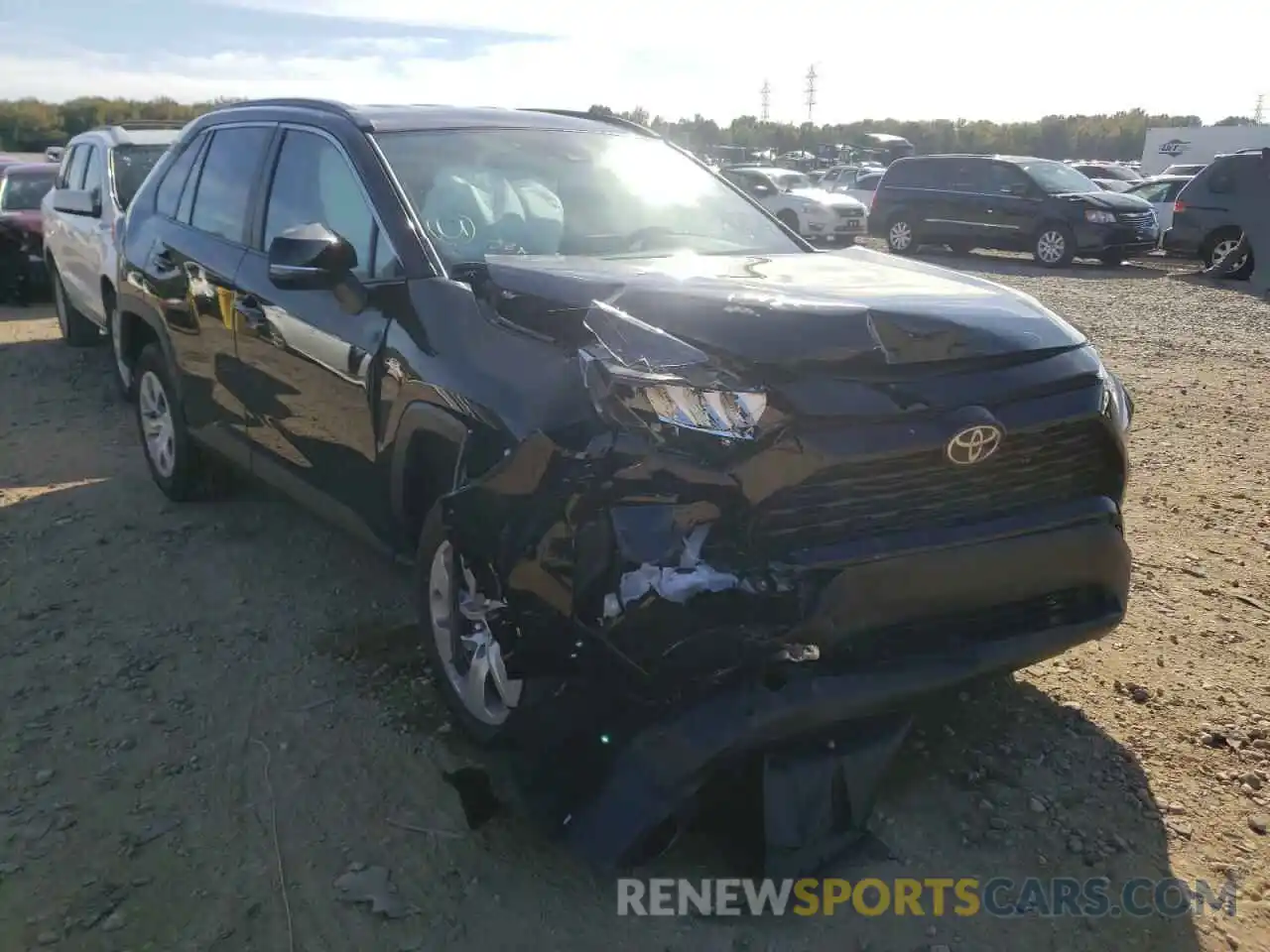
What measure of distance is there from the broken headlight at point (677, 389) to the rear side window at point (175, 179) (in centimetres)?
346

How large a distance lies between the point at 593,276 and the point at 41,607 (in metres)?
2.81

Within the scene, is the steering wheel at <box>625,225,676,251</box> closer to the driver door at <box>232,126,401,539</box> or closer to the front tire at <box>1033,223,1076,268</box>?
the driver door at <box>232,126,401,539</box>

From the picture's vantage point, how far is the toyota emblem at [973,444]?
2.65m

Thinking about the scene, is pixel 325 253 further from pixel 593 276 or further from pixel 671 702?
pixel 671 702

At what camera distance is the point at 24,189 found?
41.8ft

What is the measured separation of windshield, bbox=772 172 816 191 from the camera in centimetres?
2419

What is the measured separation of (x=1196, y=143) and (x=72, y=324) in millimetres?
34184

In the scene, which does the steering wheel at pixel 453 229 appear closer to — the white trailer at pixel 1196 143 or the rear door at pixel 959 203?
the rear door at pixel 959 203

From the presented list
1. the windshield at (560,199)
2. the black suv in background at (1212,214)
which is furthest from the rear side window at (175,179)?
the black suv in background at (1212,214)

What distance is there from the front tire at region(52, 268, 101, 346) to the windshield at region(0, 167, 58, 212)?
10.1ft

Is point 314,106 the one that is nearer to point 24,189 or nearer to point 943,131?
point 24,189

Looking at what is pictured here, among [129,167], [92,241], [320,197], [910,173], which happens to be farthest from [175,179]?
[910,173]

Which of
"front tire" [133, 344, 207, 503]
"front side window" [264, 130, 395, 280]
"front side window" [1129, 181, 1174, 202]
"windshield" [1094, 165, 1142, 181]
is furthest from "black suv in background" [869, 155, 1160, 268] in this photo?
"front side window" [264, 130, 395, 280]

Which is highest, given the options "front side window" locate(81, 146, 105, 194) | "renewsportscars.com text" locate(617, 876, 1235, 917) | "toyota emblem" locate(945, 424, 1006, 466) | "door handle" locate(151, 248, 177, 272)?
"front side window" locate(81, 146, 105, 194)
